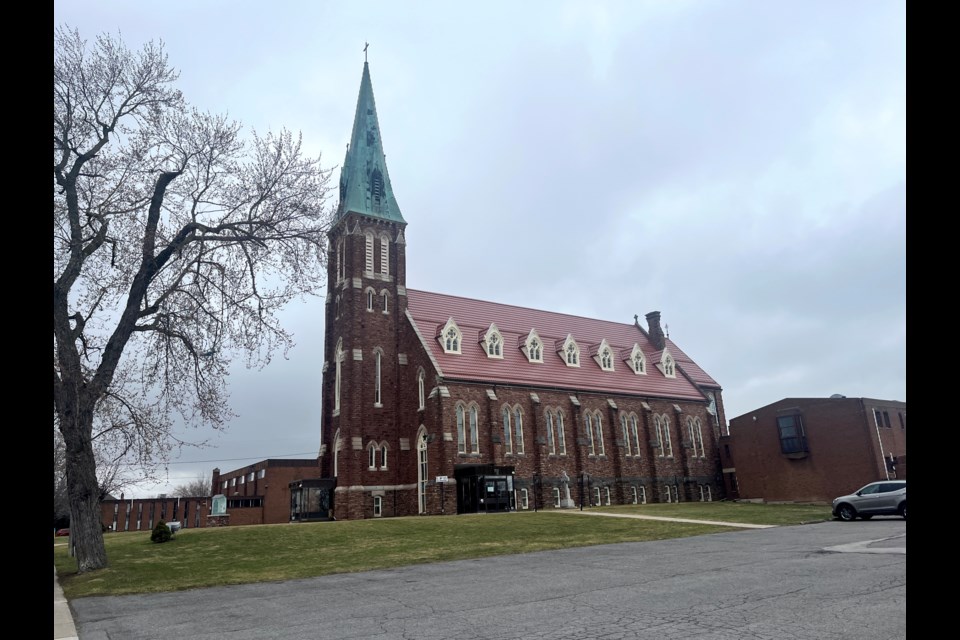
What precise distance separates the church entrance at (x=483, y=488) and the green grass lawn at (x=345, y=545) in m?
5.93

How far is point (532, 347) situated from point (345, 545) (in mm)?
28269

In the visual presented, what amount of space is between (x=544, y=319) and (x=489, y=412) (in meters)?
14.9

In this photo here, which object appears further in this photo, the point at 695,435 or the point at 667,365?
the point at 667,365

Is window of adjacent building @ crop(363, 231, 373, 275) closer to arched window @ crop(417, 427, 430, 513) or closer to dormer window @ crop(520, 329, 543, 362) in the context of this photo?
arched window @ crop(417, 427, 430, 513)

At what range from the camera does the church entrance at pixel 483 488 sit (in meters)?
37.2

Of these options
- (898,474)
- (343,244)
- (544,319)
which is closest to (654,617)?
(898,474)

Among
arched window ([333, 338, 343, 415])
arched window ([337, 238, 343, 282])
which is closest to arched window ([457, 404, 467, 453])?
arched window ([333, 338, 343, 415])

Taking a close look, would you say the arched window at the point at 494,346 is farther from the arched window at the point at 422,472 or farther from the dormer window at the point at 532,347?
the arched window at the point at 422,472

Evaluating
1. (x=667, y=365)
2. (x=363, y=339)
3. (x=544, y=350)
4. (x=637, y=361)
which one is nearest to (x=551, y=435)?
(x=544, y=350)

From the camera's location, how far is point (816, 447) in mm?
40969

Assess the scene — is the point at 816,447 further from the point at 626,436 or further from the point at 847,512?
the point at 847,512

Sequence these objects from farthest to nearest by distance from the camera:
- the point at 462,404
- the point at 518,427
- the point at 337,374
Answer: the point at 337,374, the point at 518,427, the point at 462,404
